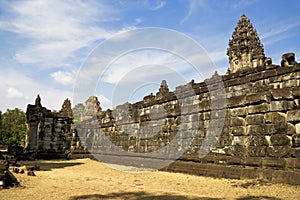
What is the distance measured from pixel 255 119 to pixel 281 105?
91 centimetres

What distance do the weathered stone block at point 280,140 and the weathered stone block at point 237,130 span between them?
41.0 inches

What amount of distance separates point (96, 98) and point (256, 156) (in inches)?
979

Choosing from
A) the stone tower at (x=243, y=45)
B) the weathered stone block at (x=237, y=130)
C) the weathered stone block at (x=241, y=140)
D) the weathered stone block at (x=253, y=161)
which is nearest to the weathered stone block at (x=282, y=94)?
the weathered stone block at (x=237, y=130)

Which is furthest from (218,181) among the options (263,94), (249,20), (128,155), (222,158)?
(249,20)

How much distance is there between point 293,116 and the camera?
6859 mm

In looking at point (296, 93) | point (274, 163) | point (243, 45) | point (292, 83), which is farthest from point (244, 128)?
point (243, 45)

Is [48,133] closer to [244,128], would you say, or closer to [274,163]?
[244,128]

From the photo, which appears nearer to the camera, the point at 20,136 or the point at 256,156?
the point at 256,156

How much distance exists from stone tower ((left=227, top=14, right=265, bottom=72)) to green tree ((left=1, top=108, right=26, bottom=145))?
3867 cm

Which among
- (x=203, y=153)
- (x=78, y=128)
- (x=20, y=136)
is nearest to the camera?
(x=203, y=153)

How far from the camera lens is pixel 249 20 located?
32219mm

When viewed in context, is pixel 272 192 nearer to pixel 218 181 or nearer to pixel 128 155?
pixel 218 181

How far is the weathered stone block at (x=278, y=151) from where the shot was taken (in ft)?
22.3

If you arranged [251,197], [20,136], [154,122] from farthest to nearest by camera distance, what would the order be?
1. [20,136]
2. [154,122]
3. [251,197]
